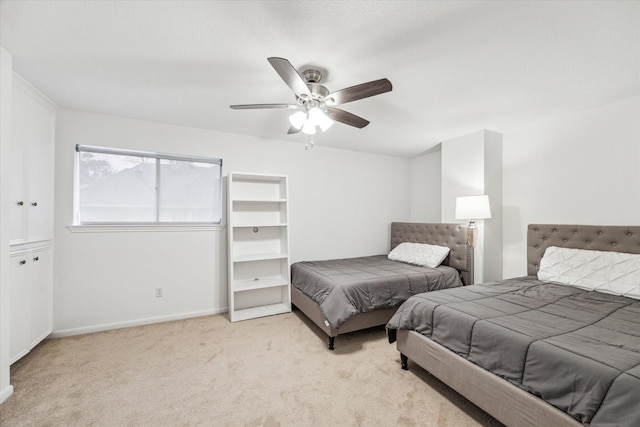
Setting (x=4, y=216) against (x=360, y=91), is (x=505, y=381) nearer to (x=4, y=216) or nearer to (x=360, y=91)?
(x=360, y=91)

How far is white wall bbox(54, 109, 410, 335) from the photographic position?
2.66 m

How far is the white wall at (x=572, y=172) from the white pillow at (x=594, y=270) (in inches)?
15.1

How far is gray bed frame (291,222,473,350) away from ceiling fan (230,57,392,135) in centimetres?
180

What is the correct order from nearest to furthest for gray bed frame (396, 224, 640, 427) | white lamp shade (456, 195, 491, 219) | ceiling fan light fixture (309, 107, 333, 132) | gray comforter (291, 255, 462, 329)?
gray bed frame (396, 224, 640, 427)
ceiling fan light fixture (309, 107, 333, 132)
gray comforter (291, 255, 462, 329)
white lamp shade (456, 195, 491, 219)

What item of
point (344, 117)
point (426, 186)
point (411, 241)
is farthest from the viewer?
point (426, 186)

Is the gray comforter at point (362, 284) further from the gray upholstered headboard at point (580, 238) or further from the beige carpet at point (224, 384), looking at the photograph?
the gray upholstered headboard at point (580, 238)

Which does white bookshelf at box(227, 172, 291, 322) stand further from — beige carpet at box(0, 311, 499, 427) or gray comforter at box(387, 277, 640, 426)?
gray comforter at box(387, 277, 640, 426)

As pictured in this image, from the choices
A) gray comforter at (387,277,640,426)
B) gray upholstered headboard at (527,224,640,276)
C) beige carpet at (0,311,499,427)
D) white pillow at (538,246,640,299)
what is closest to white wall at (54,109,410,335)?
beige carpet at (0,311,499,427)

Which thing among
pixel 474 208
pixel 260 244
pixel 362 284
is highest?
pixel 474 208

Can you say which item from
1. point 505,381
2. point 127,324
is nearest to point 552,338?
point 505,381

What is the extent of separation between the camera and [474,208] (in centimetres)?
282

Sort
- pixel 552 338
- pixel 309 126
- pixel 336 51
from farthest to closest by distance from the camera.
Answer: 1. pixel 309 126
2. pixel 336 51
3. pixel 552 338

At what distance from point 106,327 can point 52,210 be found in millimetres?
1315

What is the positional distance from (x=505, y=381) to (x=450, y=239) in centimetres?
219
